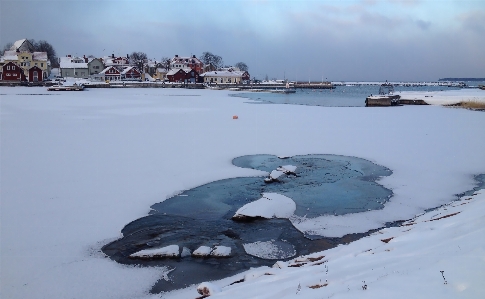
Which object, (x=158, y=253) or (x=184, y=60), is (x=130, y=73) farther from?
(x=158, y=253)

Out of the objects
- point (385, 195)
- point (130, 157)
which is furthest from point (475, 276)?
point (130, 157)

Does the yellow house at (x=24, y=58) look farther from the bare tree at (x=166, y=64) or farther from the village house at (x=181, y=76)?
the bare tree at (x=166, y=64)

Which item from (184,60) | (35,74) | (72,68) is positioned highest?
(184,60)

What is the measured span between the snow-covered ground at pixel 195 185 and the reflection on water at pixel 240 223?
0.33m

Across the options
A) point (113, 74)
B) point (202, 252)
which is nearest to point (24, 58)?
point (113, 74)

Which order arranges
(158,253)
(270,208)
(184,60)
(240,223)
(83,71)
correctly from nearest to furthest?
(158,253) < (240,223) < (270,208) < (83,71) < (184,60)

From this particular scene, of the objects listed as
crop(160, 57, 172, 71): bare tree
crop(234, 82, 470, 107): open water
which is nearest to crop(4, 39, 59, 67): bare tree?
crop(160, 57, 172, 71): bare tree

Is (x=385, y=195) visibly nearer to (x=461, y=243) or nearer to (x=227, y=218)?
(x=227, y=218)

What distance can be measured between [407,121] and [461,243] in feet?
65.6

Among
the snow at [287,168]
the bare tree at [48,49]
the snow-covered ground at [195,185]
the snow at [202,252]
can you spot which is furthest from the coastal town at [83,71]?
the snow at [202,252]

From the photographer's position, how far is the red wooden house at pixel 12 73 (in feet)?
234

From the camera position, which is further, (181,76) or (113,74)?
(181,76)

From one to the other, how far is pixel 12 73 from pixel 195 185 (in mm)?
77077

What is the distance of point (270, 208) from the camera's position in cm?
818
